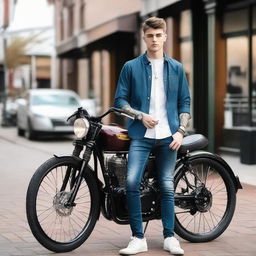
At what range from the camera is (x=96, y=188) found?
5.71 metres

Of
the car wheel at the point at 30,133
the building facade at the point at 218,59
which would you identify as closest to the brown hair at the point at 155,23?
the building facade at the point at 218,59

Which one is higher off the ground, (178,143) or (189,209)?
(178,143)

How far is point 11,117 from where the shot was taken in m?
29.4

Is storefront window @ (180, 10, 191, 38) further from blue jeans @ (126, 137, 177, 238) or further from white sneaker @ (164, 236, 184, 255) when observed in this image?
white sneaker @ (164, 236, 184, 255)

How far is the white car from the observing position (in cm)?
1997

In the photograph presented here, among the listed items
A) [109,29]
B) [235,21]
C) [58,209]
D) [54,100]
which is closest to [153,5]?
[235,21]

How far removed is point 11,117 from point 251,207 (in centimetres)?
2215

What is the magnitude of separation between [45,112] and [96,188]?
48.1 feet

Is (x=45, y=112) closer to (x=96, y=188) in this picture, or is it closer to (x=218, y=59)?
(x=218, y=59)

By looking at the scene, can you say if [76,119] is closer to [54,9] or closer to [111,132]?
[111,132]

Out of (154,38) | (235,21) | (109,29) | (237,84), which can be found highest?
(109,29)

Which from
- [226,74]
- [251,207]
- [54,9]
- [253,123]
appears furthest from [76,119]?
[54,9]

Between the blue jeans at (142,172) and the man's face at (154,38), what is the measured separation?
0.70 metres

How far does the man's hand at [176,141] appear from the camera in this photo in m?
5.62
